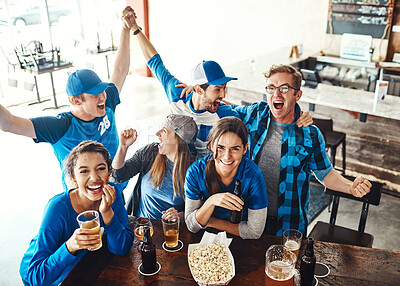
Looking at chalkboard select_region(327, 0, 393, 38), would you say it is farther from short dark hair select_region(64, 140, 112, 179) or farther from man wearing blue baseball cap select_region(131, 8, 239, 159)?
short dark hair select_region(64, 140, 112, 179)

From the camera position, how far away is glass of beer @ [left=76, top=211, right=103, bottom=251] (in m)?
1.75

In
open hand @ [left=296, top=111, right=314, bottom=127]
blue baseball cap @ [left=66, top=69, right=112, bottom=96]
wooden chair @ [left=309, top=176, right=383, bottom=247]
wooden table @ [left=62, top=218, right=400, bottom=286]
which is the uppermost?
blue baseball cap @ [left=66, top=69, right=112, bottom=96]

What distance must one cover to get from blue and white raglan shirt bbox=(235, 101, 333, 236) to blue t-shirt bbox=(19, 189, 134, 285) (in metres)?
0.99

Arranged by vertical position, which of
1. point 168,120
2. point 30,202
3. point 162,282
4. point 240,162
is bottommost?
point 30,202

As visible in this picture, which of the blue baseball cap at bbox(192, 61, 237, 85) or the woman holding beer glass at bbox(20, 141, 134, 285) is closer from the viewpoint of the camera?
the woman holding beer glass at bbox(20, 141, 134, 285)

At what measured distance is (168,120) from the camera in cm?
228

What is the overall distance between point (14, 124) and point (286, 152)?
1.51 metres

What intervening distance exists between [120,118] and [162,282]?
209 inches

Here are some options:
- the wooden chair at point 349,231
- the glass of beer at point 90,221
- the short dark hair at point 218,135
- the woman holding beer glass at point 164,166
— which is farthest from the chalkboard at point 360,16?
the glass of beer at point 90,221

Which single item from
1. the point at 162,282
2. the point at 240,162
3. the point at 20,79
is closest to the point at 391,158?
the point at 240,162

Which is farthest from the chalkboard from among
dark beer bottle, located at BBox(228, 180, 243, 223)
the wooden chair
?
dark beer bottle, located at BBox(228, 180, 243, 223)

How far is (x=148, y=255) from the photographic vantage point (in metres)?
1.80

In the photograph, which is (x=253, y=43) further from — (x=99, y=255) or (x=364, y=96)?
(x=99, y=255)

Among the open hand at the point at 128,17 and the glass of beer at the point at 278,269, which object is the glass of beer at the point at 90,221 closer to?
the glass of beer at the point at 278,269
